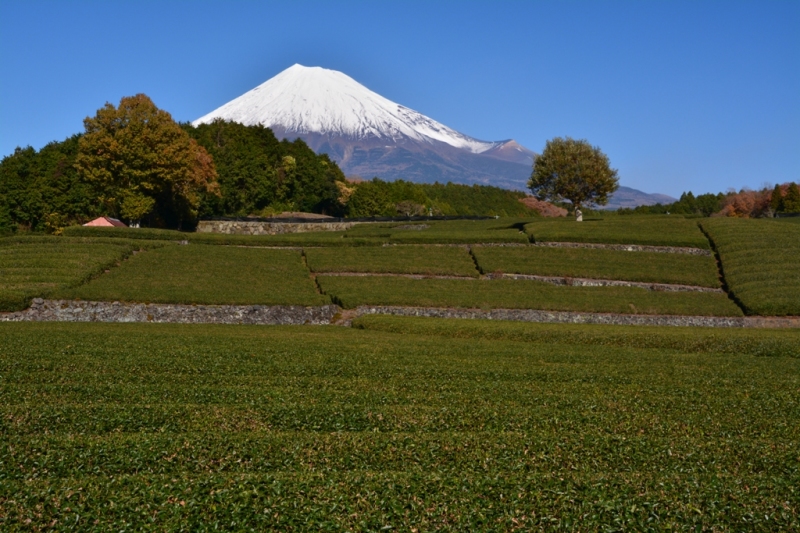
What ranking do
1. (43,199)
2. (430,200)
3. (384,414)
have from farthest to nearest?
1. (430,200)
2. (43,199)
3. (384,414)

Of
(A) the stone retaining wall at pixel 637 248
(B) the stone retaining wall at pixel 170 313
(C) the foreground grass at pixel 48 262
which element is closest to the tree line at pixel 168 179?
(C) the foreground grass at pixel 48 262

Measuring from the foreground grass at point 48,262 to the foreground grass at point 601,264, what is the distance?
76.4 ft

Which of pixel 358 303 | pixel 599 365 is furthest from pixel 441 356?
pixel 358 303

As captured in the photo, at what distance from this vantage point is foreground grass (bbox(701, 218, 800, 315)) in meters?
41.2

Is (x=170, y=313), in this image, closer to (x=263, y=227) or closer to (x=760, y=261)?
(x=760, y=261)

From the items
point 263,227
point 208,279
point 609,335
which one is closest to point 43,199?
point 263,227

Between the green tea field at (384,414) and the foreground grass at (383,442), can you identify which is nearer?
the foreground grass at (383,442)

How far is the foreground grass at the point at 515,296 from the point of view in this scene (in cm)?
3988

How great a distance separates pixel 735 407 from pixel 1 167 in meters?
82.7

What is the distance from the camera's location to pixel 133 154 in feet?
212

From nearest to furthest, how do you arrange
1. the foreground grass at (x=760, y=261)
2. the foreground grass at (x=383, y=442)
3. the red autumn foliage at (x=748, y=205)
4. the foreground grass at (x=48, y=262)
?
1. the foreground grass at (x=383, y=442)
2. the foreground grass at (x=48, y=262)
3. the foreground grass at (x=760, y=261)
4. the red autumn foliage at (x=748, y=205)

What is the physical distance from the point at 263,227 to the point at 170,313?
4498 centimetres

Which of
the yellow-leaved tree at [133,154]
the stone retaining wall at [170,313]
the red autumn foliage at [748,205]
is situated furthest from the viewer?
the red autumn foliage at [748,205]

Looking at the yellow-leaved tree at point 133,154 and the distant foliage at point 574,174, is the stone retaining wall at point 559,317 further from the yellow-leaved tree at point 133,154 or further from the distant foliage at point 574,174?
the yellow-leaved tree at point 133,154
